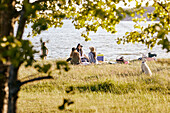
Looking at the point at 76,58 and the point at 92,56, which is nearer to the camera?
the point at 76,58

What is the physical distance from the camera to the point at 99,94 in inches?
391

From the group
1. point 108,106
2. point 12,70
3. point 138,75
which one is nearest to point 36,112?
point 108,106

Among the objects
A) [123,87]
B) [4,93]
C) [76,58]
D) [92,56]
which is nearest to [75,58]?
[76,58]

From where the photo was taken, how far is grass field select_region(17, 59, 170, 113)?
7825 millimetres

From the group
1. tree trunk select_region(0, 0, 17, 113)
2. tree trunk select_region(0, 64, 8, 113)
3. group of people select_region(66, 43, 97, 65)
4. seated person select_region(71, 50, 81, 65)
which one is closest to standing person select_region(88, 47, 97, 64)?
group of people select_region(66, 43, 97, 65)

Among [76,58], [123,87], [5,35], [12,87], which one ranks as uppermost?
[5,35]

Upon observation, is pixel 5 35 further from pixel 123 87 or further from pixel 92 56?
pixel 92 56

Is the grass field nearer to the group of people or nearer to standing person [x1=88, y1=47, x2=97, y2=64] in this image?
A: the group of people

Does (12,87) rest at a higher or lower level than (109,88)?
higher

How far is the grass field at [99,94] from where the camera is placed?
308 inches

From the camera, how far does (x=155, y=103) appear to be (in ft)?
28.1

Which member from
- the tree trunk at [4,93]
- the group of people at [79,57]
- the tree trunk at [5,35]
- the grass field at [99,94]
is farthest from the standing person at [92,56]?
the tree trunk at [4,93]

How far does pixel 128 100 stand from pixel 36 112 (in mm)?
3200

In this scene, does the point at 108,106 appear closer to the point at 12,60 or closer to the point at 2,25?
the point at 2,25
